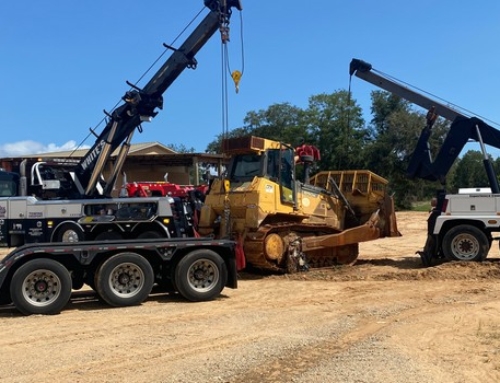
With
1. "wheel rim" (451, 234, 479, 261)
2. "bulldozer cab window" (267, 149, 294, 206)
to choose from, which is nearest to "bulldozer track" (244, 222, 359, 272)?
"bulldozer cab window" (267, 149, 294, 206)

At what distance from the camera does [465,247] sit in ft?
43.2

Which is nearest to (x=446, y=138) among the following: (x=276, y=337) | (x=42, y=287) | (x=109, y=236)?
(x=109, y=236)

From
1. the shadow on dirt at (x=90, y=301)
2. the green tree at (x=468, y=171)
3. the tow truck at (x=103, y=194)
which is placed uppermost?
the green tree at (x=468, y=171)

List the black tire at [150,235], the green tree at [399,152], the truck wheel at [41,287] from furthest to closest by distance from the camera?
the green tree at [399,152] → the black tire at [150,235] → the truck wheel at [41,287]

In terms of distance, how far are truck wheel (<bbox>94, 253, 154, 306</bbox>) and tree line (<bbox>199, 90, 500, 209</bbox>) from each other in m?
33.6

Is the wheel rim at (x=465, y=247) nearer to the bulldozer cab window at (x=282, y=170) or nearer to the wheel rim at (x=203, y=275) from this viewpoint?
the bulldozer cab window at (x=282, y=170)

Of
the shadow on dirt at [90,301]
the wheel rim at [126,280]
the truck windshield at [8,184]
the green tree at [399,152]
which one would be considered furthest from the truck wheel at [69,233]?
the green tree at [399,152]

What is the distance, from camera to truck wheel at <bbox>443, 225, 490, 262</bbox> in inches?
511

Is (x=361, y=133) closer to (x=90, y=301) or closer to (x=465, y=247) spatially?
(x=465, y=247)

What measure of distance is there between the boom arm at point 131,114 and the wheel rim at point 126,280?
6937mm

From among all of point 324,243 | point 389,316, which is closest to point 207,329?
point 389,316

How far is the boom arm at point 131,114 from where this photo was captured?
15.5m

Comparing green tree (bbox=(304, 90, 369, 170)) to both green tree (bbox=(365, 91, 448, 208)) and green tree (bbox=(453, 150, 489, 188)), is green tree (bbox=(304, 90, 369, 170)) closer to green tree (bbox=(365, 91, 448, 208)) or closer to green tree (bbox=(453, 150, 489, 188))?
green tree (bbox=(365, 91, 448, 208))

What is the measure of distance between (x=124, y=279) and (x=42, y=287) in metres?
1.23
